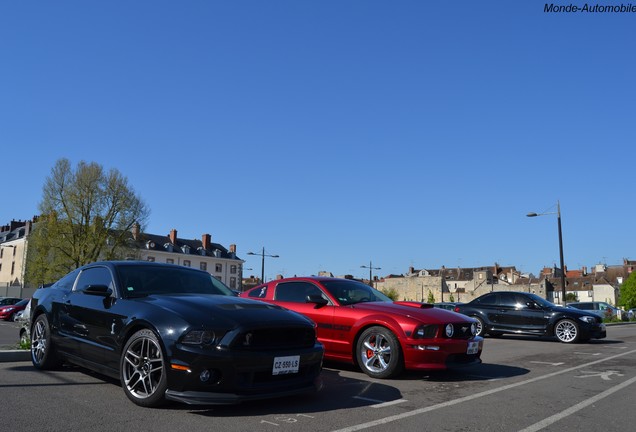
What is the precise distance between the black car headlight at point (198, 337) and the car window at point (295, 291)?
3777mm

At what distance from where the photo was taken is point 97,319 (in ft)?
19.0

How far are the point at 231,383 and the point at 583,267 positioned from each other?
135 metres

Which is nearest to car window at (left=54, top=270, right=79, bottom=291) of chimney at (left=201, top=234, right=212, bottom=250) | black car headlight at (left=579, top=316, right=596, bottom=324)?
black car headlight at (left=579, top=316, right=596, bottom=324)

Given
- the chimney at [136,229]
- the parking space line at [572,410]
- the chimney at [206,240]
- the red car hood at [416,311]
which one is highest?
the chimney at [206,240]

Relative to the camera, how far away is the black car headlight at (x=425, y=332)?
7.11 m

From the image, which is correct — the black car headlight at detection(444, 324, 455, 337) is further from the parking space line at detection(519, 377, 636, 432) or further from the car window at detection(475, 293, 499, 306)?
the car window at detection(475, 293, 499, 306)

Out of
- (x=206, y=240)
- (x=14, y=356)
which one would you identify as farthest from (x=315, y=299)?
(x=206, y=240)

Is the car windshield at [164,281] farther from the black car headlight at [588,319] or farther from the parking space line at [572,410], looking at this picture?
the black car headlight at [588,319]

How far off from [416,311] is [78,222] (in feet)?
148

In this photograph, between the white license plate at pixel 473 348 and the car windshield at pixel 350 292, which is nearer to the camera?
the white license plate at pixel 473 348

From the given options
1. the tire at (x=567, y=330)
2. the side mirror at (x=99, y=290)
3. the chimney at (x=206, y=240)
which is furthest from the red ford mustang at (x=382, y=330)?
the chimney at (x=206, y=240)

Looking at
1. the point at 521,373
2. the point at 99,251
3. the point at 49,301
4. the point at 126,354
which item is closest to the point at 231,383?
the point at 126,354

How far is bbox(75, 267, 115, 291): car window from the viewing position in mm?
6167

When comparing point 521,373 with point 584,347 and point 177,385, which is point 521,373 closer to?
point 177,385
